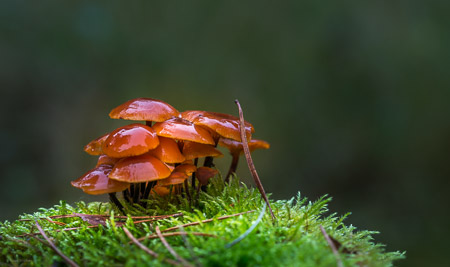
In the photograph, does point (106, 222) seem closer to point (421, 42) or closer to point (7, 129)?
point (7, 129)

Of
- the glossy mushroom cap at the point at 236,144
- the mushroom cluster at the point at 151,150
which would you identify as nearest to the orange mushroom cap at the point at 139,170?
the mushroom cluster at the point at 151,150

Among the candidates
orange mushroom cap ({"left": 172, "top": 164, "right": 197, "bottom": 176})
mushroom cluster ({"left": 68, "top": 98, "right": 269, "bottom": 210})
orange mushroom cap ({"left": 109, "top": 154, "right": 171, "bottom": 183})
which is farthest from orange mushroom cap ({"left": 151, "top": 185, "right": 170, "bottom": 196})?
orange mushroom cap ({"left": 109, "top": 154, "right": 171, "bottom": 183})

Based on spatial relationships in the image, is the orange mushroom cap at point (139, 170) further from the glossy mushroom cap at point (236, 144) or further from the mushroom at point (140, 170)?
the glossy mushroom cap at point (236, 144)

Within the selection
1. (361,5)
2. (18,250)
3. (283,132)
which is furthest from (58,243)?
(361,5)

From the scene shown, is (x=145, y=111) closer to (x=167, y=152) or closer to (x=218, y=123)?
(x=167, y=152)

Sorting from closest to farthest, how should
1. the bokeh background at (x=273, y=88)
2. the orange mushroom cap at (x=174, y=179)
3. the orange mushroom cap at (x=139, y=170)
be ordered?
the orange mushroom cap at (x=139, y=170), the orange mushroom cap at (x=174, y=179), the bokeh background at (x=273, y=88)

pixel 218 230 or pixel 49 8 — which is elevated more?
pixel 49 8

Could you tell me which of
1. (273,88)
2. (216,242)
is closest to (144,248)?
(216,242)
